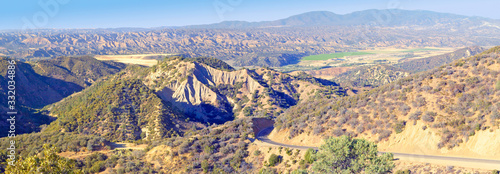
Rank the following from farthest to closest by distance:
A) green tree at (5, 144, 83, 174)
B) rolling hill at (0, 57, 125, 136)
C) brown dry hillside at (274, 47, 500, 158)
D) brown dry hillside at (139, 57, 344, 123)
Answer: brown dry hillside at (139, 57, 344, 123), rolling hill at (0, 57, 125, 136), brown dry hillside at (274, 47, 500, 158), green tree at (5, 144, 83, 174)

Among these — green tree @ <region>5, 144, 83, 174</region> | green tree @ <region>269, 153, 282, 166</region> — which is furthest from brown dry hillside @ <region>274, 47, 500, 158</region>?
green tree @ <region>5, 144, 83, 174</region>

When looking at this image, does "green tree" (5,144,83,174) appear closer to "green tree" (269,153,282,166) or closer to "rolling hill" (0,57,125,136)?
"green tree" (269,153,282,166)

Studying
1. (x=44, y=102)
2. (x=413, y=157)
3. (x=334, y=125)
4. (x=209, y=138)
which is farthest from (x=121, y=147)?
(x=44, y=102)

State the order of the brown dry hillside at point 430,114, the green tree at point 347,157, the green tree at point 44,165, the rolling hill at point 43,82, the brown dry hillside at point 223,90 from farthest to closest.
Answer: the brown dry hillside at point 223,90
the rolling hill at point 43,82
the brown dry hillside at point 430,114
the green tree at point 347,157
the green tree at point 44,165

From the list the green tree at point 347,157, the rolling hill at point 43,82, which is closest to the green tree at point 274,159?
the green tree at point 347,157

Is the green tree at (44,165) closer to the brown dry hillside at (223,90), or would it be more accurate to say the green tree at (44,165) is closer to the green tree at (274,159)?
the green tree at (274,159)

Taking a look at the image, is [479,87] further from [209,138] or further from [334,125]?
[209,138]
